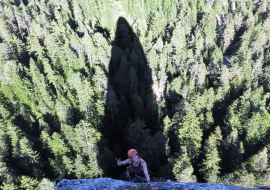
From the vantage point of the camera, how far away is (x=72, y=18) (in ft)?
235

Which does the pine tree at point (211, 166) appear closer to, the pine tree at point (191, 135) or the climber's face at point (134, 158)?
the pine tree at point (191, 135)

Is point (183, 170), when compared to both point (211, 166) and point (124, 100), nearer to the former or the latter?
point (211, 166)

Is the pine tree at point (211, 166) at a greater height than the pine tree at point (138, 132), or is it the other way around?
the pine tree at point (138, 132)

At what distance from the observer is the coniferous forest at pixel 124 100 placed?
29.2 meters

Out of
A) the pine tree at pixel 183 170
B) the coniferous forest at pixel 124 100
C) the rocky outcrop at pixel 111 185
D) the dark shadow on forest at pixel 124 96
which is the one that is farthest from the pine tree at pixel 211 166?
the rocky outcrop at pixel 111 185

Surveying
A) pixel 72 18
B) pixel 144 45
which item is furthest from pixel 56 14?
pixel 144 45

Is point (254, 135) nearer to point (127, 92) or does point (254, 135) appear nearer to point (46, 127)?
point (127, 92)

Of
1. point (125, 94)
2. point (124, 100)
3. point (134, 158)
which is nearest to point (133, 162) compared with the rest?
point (134, 158)

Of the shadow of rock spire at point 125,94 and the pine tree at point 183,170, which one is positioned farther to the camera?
the shadow of rock spire at point 125,94

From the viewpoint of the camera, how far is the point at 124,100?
4353cm

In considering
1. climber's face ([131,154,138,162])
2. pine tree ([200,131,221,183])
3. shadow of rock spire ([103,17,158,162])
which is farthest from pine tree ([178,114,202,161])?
climber's face ([131,154,138,162])

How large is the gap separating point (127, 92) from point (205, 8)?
7546 cm

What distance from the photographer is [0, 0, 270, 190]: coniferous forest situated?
2925cm

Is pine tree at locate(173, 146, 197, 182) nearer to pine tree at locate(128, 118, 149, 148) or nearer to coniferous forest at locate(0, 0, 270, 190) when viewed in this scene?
coniferous forest at locate(0, 0, 270, 190)
